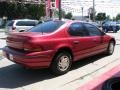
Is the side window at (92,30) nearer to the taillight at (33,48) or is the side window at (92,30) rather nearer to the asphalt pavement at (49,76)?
the asphalt pavement at (49,76)

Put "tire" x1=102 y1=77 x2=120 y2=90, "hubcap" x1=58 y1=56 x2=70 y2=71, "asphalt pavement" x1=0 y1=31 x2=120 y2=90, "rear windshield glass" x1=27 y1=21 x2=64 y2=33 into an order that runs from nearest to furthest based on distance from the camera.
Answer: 1. "tire" x1=102 y1=77 x2=120 y2=90
2. "asphalt pavement" x1=0 y1=31 x2=120 y2=90
3. "hubcap" x1=58 y1=56 x2=70 y2=71
4. "rear windshield glass" x1=27 y1=21 x2=64 y2=33

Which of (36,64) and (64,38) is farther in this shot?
(64,38)

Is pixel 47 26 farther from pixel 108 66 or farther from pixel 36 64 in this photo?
pixel 108 66

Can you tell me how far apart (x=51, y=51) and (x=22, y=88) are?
1241 millimetres

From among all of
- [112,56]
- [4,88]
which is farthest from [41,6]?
[4,88]

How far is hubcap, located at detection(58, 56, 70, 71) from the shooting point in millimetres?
7487

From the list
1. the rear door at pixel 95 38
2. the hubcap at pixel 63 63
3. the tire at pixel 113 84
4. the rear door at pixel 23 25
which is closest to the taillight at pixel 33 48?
the hubcap at pixel 63 63

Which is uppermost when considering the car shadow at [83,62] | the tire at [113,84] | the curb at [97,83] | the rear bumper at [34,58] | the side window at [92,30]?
the side window at [92,30]

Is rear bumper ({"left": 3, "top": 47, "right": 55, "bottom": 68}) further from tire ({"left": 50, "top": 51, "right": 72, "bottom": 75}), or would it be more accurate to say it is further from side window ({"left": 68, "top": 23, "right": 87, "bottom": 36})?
side window ({"left": 68, "top": 23, "right": 87, "bottom": 36})

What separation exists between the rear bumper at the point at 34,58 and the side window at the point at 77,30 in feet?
4.07

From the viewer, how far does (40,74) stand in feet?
25.6

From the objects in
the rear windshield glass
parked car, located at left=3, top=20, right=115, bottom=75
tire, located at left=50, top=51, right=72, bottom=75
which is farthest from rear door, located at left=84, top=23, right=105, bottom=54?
tire, located at left=50, top=51, right=72, bottom=75

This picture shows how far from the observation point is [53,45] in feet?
23.9

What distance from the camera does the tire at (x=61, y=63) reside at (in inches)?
289
